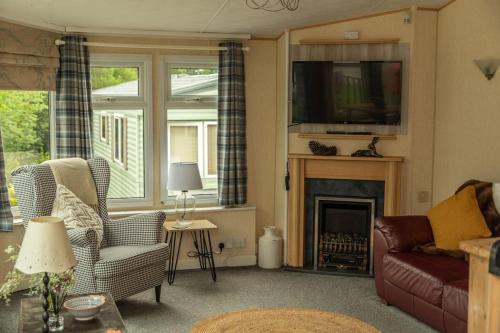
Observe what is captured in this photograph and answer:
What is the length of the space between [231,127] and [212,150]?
0.42 meters

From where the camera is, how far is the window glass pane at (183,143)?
633 cm

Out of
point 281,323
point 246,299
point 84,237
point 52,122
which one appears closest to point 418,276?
point 281,323

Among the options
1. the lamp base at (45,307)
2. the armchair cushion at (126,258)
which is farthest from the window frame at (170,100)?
the lamp base at (45,307)

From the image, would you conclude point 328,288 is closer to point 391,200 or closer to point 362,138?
point 391,200

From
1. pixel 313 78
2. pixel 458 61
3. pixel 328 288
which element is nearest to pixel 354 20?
pixel 313 78

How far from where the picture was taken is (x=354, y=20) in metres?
5.96

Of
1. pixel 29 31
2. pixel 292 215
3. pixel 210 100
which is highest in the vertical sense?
pixel 29 31

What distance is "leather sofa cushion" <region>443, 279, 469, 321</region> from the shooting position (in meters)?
3.99

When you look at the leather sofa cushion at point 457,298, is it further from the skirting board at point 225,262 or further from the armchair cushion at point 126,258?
the skirting board at point 225,262

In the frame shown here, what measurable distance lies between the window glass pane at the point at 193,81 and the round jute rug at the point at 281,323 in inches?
118

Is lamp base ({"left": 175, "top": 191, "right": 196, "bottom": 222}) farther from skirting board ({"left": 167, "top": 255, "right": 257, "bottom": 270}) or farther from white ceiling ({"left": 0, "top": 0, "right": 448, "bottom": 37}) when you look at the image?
white ceiling ({"left": 0, "top": 0, "right": 448, "bottom": 37})

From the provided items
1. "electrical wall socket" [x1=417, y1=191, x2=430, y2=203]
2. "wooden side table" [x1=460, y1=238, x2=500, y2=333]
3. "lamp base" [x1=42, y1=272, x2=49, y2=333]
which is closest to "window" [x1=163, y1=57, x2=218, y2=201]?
"electrical wall socket" [x1=417, y1=191, x2=430, y2=203]

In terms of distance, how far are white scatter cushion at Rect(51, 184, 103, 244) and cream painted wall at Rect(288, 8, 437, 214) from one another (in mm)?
2705

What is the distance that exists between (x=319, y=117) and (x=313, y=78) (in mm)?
372
